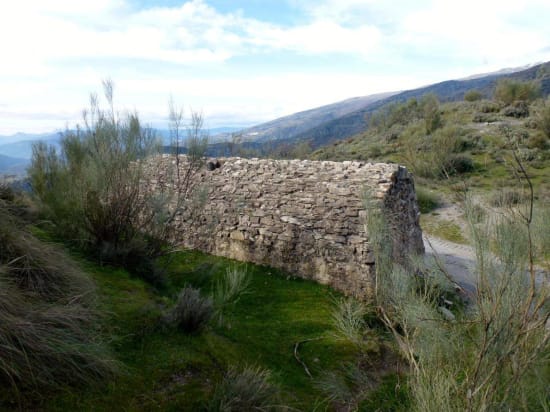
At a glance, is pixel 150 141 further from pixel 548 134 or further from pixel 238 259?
pixel 548 134

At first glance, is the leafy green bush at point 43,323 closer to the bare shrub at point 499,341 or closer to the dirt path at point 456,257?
the bare shrub at point 499,341

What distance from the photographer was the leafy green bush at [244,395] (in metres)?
3.28

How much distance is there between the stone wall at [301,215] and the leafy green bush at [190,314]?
317 centimetres

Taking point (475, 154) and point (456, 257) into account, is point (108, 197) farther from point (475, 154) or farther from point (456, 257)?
point (475, 154)

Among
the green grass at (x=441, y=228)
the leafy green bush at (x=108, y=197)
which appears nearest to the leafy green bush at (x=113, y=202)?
the leafy green bush at (x=108, y=197)

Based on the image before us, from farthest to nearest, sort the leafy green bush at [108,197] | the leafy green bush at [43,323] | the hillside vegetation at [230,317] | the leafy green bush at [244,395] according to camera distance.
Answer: the leafy green bush at [108,197]
the leafy green bush at [244,395]
the leafy green bush at [43,323]
the hillside vegetation at [230,317]

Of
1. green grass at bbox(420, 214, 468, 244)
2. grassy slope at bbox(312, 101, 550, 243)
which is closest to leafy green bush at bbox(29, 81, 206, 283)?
grassy slope at bbox(312, 101, 550, 243)

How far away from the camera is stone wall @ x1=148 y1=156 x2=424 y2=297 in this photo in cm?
731

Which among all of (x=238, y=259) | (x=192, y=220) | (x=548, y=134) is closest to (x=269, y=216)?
(x=238, y=259)

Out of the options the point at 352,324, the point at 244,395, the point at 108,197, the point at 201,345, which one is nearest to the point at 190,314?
the point at 201,345

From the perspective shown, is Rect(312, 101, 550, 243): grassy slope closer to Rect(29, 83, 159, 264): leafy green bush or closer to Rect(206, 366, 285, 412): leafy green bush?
Rect(29, 83, 159, 264): leafy green bush

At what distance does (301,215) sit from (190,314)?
13.2 ft

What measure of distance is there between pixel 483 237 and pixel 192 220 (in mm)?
7516

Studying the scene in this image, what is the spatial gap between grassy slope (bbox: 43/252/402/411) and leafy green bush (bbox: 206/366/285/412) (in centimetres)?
18
